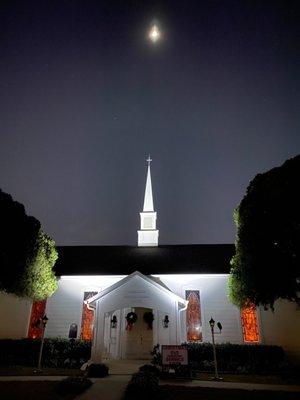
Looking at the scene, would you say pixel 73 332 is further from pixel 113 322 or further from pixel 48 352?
pixel 113 322

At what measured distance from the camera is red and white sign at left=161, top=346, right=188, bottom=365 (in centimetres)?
1562

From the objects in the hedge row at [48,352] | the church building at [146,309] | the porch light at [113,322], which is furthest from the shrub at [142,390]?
the porch light at [113,322]

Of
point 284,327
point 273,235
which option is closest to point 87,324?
point 284,327

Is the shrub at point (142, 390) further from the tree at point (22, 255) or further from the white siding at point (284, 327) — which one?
the white siding at point (284, 327)

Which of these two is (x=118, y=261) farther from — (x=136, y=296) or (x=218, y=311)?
(x=218, y=311)

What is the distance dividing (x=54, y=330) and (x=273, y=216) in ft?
62.8

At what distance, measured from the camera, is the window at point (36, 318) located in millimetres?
23719

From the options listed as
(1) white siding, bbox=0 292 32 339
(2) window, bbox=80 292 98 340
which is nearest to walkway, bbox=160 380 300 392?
(2) window, bbox=80 292 98 340

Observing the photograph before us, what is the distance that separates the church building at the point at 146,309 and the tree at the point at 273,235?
4786 mm

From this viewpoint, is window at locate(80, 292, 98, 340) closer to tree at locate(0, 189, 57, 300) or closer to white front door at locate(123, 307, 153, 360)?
white front door at locate(123, 307, 153, 360)

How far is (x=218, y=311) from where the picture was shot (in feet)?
77.6

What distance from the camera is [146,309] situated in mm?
24609

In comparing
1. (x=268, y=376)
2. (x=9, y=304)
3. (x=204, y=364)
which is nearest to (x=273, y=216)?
(x=268, y=376)

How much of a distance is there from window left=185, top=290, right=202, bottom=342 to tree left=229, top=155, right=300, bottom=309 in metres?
6.72
